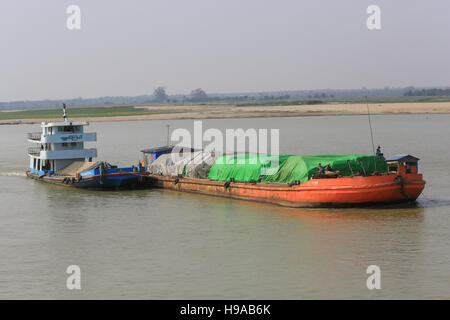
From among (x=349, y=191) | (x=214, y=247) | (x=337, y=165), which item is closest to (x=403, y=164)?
(x=337, y=165)

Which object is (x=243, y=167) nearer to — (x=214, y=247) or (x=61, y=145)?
(x=214, y=247)

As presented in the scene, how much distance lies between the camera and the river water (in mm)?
20781

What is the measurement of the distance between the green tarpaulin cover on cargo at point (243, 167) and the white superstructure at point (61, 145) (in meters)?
12.1

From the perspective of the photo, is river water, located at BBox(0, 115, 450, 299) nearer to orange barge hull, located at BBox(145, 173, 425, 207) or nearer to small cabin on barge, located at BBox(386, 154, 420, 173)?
orange barge hull, located at BBox(145, 173, 425, 207)

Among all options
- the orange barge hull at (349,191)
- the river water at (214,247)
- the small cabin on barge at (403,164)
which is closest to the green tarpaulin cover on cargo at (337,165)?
the small cabin on barge at (403,164)

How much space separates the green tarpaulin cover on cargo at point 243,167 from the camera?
3672cm

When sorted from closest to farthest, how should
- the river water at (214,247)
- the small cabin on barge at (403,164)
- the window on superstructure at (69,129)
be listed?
the river water at (214,247)
the small cabin on barge at (403,164)
the window on superstructure at (69,129)

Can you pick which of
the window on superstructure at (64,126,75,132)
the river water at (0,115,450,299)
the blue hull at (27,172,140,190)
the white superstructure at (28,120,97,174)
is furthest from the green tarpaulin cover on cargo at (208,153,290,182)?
the window on superstructure at (64,126,75,132)

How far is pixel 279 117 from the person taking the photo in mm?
155875

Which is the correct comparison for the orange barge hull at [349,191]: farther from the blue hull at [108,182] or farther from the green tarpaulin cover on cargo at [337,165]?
the blue hull at [108,182]

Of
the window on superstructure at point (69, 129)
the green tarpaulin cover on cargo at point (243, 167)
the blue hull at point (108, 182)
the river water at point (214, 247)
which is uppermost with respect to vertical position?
the window on superstructure at point (69, 129)

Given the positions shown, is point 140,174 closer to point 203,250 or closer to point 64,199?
point 64,199
